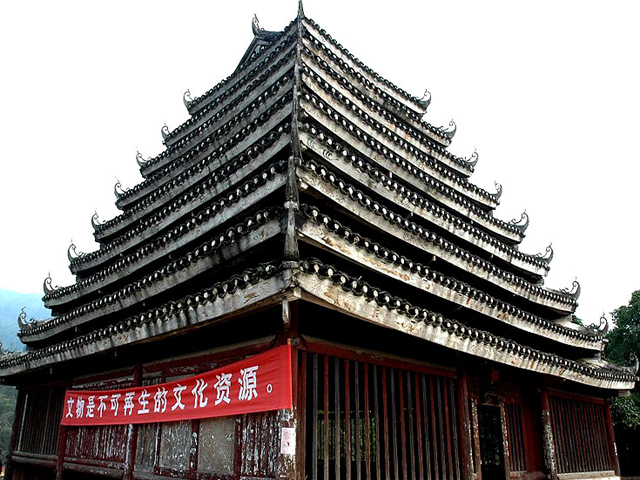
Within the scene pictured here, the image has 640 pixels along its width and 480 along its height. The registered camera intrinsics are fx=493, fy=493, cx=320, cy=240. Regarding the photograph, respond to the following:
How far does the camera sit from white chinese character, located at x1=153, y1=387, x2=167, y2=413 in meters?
9.26

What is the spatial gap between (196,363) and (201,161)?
6.45 m

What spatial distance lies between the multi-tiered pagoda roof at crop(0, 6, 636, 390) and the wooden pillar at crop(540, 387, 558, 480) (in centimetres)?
85

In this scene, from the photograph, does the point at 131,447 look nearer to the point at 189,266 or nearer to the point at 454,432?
the point at 189,266

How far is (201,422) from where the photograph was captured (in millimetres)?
8586

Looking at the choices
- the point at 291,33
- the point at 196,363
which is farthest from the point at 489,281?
the point at 291,33

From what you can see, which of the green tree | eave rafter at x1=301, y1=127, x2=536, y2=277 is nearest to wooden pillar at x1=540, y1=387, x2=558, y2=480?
eave rafter at x1=301, y1=127, x2=536, y2=277

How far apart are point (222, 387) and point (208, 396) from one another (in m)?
0.47

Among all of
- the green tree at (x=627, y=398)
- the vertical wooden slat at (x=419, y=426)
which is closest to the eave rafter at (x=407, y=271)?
the vertical wooden slat at (x=419, y=426)

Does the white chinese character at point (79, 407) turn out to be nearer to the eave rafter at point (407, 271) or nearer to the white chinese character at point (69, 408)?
the white chinese character at point (69, 408)

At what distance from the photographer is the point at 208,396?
822cm

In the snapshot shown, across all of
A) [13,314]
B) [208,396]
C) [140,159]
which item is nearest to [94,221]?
[140,159]

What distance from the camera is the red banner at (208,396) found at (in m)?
6.97

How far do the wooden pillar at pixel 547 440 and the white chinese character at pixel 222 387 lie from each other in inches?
339

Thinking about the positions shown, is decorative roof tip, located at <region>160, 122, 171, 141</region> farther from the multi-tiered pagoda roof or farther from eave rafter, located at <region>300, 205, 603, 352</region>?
eave rafter, located at <region>300, 205, 603, 352</region>
